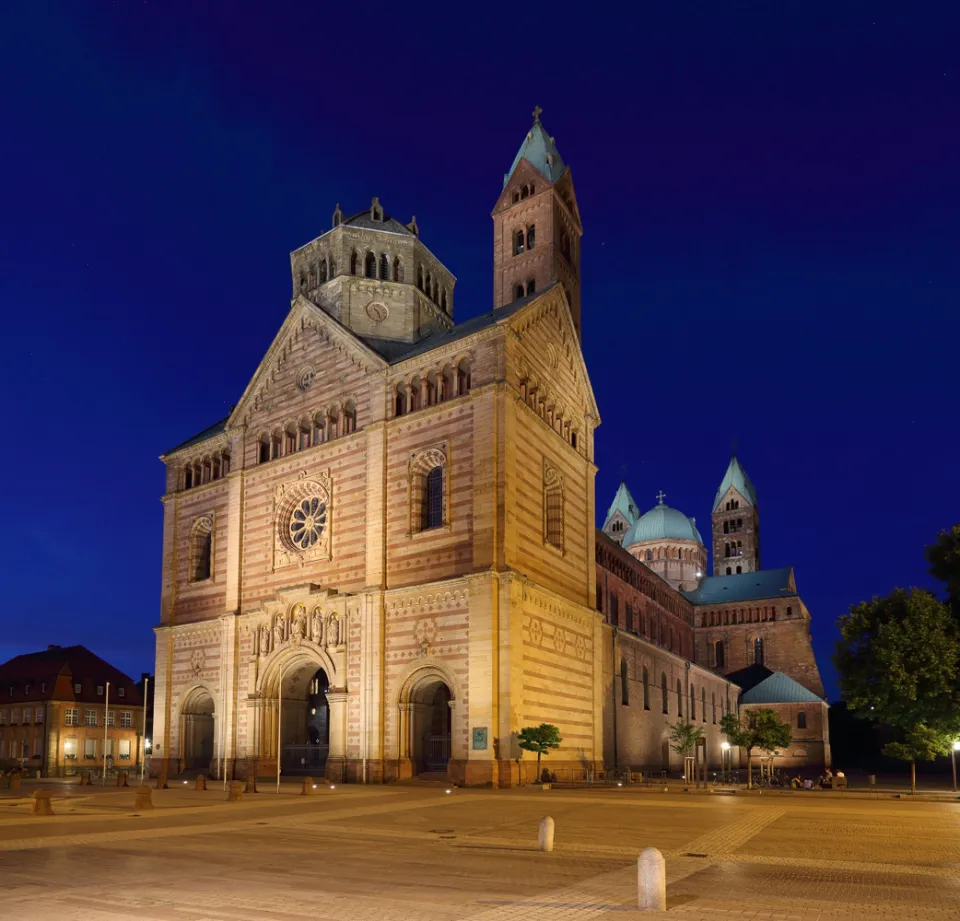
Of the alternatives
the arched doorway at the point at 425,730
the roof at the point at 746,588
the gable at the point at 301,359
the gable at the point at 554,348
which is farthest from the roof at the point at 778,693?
the gable at the point at 301,359

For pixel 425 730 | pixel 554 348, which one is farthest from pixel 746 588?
pixel 425 730

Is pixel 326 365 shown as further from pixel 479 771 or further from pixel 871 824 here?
pixel 871 824

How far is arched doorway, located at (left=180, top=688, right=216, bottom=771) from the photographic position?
5766 centimetres

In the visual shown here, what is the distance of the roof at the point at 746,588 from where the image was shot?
11812 cm

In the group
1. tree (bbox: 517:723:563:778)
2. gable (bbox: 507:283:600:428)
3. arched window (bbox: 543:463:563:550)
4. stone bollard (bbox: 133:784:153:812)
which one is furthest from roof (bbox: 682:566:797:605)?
stone bollard (bbox: 133:784:153:812)

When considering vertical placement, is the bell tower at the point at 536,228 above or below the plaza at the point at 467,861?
above

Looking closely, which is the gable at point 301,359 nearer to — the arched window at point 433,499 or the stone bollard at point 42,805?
the arched window at point 433,499

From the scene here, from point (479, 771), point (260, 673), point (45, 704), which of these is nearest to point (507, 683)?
point (479, 771)

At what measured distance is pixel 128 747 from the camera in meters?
89.4

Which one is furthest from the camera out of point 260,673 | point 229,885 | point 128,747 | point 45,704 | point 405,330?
point 128,747

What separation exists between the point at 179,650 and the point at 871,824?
43739mm

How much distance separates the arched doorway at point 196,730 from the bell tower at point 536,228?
30410 mm

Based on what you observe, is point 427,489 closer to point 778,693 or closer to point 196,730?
point 196,730

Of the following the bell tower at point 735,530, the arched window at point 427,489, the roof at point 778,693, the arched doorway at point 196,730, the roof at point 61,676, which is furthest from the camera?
the bell tower at point 735,530
